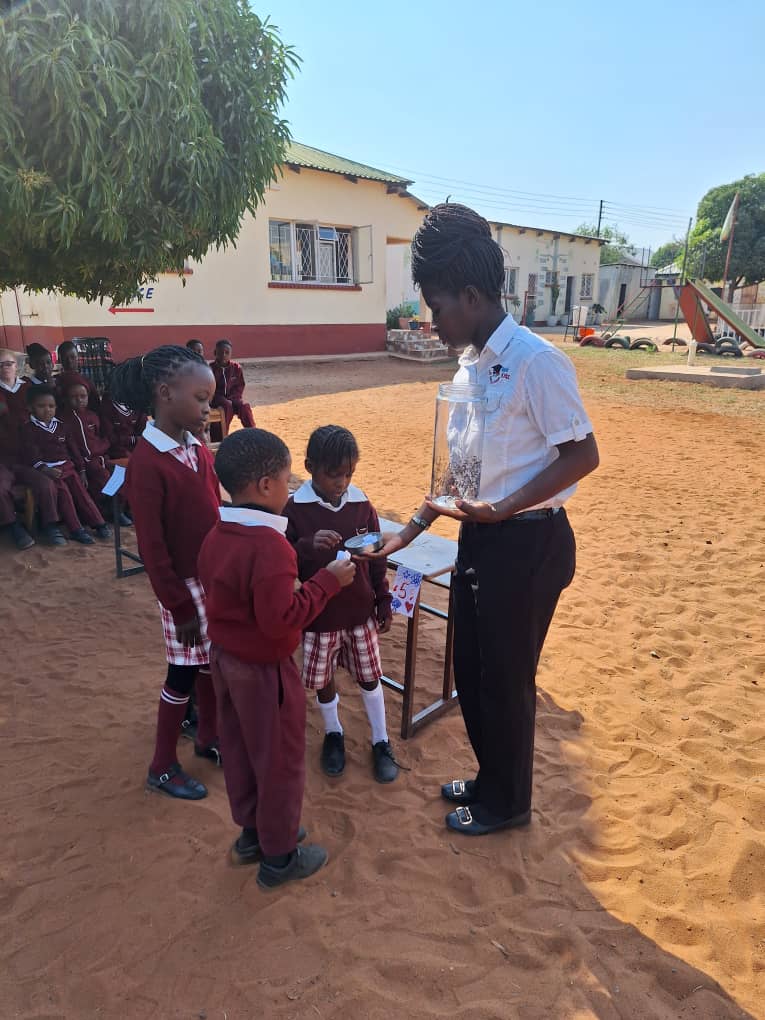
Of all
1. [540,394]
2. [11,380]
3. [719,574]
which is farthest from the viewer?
[11,380]

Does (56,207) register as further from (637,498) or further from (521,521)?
(637,498)

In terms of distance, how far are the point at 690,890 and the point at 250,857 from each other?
1.49m

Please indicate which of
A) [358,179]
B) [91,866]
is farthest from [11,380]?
[358,179]

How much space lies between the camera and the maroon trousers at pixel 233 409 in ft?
27.0

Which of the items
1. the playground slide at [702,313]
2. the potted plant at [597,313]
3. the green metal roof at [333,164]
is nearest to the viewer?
the green metal roof at [333,164]

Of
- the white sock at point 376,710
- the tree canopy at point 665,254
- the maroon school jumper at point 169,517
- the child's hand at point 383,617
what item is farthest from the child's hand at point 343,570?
the tree canopy at point 665,254

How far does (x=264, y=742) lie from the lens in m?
1.88

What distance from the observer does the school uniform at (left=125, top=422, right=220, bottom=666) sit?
2.26 metres

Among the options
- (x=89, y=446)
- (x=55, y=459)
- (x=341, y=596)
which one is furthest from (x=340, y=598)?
(x=89, y=446)

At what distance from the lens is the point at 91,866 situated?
2186 mm

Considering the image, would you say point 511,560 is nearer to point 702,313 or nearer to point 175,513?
point 175,513

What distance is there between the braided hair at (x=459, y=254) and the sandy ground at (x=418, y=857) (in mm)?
1914

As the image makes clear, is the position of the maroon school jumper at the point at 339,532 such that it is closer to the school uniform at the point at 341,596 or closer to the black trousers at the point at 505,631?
the school uniform at the point at 341,596

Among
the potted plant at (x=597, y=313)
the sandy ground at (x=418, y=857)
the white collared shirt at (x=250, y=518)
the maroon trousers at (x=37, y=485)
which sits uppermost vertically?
the potted plant at (x=597, y=313)
